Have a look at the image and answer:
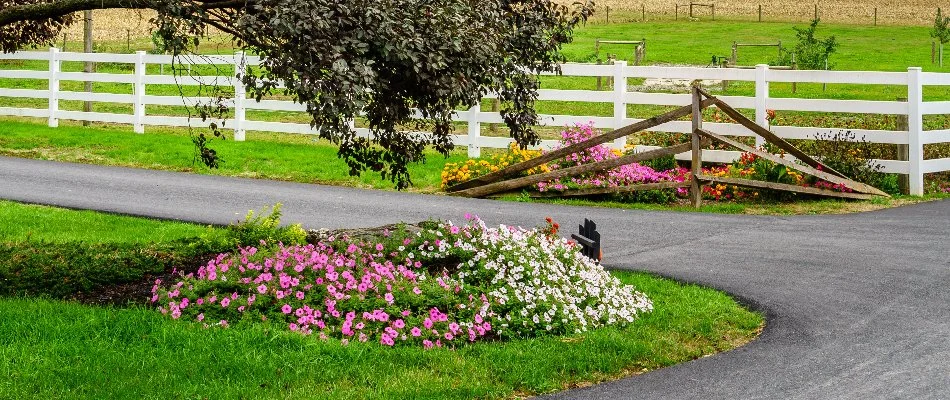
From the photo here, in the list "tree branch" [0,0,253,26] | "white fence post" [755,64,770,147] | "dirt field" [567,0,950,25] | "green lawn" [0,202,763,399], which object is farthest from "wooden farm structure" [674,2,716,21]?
"green lawn" [0,202,763,399]

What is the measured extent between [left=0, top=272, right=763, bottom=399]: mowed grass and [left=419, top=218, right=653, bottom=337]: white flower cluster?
0.25m

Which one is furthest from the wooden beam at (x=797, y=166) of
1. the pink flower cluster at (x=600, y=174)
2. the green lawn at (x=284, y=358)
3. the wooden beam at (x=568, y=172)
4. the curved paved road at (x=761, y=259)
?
the green lawn at (x=284, y=358)

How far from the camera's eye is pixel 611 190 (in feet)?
51.0

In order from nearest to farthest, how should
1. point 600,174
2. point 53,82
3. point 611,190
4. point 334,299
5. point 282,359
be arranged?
1. point 282,359
2. point 334,299
3. point 611,190
4. point 600,174
5. point 53,82

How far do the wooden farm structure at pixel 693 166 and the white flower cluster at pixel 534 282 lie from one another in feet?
18.9

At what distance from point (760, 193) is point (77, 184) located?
9.26m

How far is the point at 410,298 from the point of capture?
840 cm

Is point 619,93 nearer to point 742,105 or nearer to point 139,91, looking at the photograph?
point 742,105

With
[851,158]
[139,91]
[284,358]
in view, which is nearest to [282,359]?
[284,358]

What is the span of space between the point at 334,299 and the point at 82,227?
564cm

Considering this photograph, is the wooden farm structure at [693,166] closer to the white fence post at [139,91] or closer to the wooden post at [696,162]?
the wooden post at [696,162]

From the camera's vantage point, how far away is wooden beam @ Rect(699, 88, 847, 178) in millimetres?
15172

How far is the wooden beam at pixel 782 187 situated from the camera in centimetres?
1498

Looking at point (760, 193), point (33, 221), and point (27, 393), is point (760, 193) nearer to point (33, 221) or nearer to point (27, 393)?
point (33, 221)
